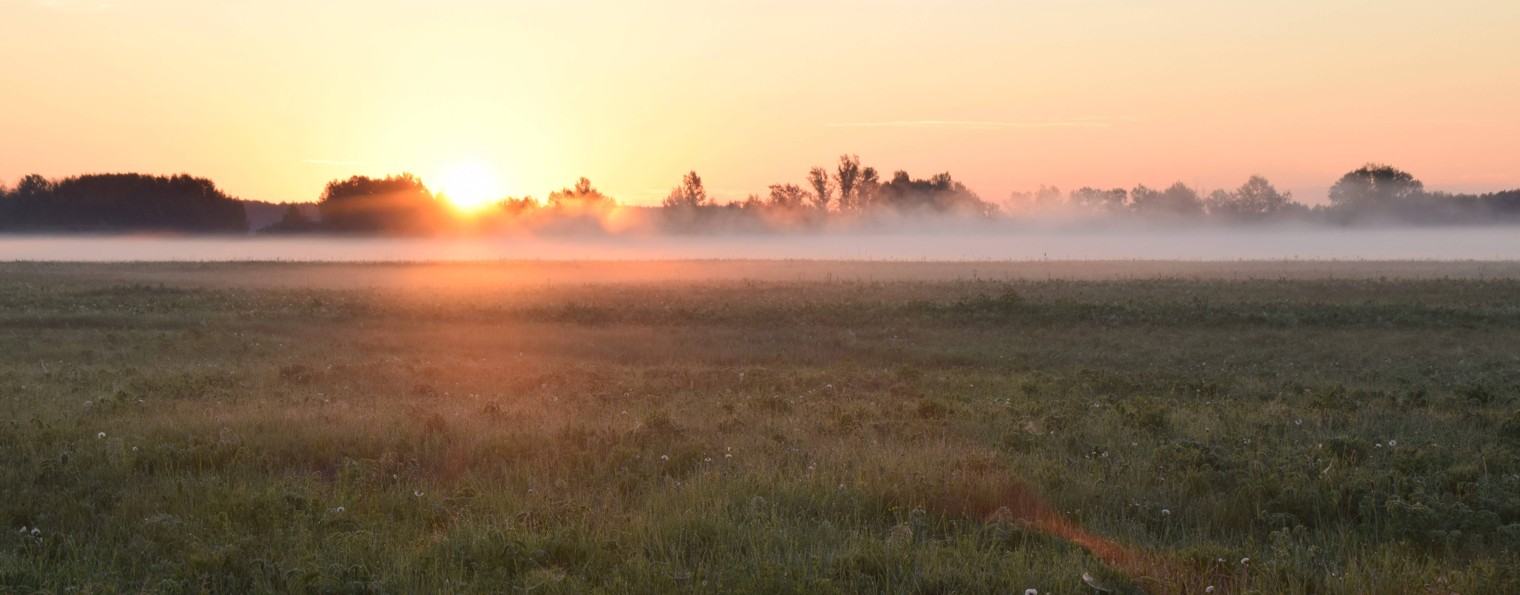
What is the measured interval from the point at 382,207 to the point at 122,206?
101 ft

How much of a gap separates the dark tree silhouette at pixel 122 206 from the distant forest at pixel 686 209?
0.44ft

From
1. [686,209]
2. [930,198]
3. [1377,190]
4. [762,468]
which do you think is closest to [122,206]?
[686,209]

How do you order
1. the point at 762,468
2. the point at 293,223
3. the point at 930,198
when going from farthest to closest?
the point at 930,198, the point at 293,223, the point at 762,468

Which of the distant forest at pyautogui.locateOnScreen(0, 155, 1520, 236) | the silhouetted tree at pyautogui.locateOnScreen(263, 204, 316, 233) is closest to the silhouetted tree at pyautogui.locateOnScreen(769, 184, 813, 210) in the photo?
the distant forest at pyautogui.locateOnScreen(0, 155, 1520, 236)

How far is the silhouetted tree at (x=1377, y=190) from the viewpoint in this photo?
12462 centimetres

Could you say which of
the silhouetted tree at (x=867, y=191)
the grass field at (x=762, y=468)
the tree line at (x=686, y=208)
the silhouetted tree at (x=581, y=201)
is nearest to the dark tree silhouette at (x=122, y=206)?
the tree line at (x=686, y=208)

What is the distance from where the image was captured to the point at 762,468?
8234 millimetres

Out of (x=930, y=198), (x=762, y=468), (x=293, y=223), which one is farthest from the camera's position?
(x=930, y=198)

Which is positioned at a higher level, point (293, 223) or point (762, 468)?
point (293, 223)

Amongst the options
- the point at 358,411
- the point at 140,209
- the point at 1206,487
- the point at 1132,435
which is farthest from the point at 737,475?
the point at 140,209

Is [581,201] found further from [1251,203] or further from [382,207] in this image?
[1251,203]

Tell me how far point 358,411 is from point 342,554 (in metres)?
5.38

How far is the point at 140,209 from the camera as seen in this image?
367 ft

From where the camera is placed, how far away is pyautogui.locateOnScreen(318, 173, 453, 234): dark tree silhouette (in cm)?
11012
